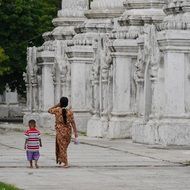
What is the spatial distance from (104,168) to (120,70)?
11178 millimetres

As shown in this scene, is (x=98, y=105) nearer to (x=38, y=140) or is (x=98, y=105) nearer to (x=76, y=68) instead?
(x=76, y=68)

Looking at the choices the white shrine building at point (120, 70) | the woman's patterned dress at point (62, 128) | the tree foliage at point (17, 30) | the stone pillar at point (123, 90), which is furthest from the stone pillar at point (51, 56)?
the woman's patterned dress at point (62, 128)

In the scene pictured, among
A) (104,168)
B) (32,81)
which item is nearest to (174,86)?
(104,168)

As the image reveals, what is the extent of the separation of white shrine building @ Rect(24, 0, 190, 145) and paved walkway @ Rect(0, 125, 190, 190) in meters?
1.09

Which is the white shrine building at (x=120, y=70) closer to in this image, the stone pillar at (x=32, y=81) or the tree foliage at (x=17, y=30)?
the stone pillar at (x=32, y=81)

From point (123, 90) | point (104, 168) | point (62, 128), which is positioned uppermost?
point (123, 90)

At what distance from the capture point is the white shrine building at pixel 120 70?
3130 centimetres

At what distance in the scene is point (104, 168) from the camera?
979 inches

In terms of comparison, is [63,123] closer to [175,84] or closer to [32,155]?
[32,155]

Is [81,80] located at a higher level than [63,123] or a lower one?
higher

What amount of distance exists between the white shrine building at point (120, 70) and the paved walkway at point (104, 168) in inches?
43.0

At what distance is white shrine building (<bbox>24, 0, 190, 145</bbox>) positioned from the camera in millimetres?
31297

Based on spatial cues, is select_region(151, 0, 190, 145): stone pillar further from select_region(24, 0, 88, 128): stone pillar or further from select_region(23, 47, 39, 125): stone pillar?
select_region(23, 47, 39, 125): stone pillar

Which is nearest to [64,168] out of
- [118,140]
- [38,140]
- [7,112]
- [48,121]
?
[38,140]
